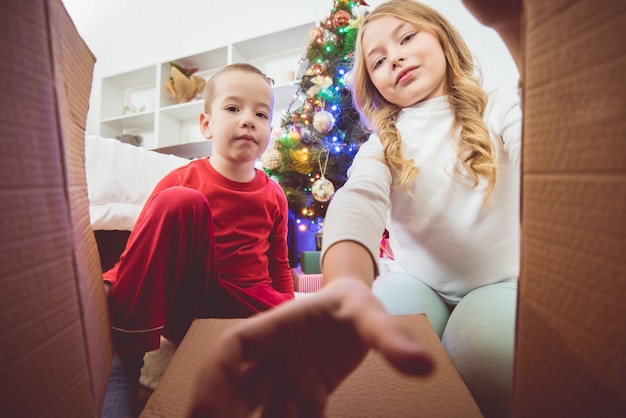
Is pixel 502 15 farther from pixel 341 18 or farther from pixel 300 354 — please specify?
pixel 341 18

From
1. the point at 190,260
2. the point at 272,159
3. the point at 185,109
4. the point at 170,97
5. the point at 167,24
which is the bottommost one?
the point at 190,260

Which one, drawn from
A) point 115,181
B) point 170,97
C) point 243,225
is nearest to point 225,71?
point 243,225

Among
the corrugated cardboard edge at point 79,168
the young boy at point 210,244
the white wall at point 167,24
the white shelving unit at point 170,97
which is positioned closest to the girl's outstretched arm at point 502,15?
the corrugated cardboard edge at point 79,168

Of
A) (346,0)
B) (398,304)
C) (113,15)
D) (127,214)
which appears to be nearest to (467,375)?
(398,304)

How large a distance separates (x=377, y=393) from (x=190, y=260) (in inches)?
17.2

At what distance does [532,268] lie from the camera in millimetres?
261

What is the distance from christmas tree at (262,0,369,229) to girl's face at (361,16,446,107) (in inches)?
30.2

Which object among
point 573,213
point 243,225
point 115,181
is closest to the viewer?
point 573,213

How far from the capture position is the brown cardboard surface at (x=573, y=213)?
193 millimetres

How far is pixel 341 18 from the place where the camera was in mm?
1577

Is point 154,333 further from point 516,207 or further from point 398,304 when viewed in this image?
point 516,207

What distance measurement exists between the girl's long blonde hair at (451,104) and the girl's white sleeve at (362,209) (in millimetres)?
67

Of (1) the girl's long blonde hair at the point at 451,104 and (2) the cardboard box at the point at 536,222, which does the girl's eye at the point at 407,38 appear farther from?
(2) the cardboard box at the point at 536,222

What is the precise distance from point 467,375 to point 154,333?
511 mm
